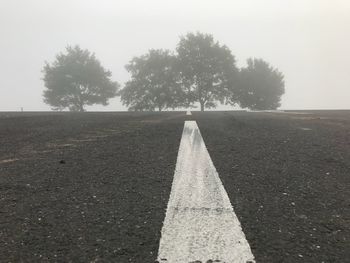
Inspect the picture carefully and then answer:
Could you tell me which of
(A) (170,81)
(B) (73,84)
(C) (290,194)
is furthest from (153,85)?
(C) (290,194)

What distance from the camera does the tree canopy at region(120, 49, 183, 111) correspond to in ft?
216

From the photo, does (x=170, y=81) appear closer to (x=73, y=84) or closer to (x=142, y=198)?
(x=73, y=84)

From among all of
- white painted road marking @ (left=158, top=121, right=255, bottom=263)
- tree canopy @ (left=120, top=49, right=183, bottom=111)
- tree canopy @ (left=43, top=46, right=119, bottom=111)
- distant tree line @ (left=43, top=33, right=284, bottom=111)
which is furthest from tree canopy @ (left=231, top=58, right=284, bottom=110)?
white painted road marking @ (left=158, top=121, right=255, bottom=263)

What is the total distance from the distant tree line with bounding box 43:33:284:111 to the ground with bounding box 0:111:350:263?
59.6 m

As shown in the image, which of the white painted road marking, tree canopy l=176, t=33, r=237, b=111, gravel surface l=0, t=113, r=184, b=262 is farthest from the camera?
tree canopy l=176, t=33, r=237, b=111

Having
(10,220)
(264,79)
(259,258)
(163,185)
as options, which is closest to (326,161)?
(163,185)

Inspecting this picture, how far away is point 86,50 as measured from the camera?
234 ft

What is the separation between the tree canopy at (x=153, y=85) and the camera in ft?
216

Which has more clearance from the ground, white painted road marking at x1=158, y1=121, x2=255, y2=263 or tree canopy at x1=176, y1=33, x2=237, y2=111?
tree canopy at x1=176, y1=33, x2=237, y2=111

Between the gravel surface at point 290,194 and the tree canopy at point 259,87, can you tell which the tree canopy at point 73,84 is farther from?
the gravel surface at point 290,194

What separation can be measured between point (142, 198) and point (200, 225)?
0.79 meters

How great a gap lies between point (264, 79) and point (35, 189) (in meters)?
68.6

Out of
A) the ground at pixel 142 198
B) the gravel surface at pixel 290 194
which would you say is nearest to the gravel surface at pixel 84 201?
the ground at pixel 142 198

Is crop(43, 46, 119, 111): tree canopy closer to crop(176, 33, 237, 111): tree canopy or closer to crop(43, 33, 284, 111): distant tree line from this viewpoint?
crop(43, 33, 284, 111): distant tree line
